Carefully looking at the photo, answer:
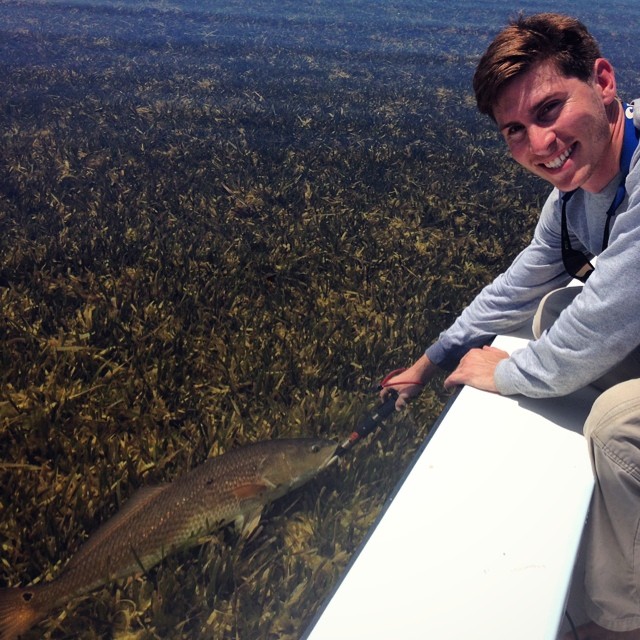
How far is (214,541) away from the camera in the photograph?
2.35 metres

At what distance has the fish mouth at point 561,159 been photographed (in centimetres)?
213

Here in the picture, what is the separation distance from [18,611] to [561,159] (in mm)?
2133

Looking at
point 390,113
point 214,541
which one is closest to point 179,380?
point 214,541

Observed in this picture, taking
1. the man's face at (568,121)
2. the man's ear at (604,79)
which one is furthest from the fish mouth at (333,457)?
the man's ear at (604,79)

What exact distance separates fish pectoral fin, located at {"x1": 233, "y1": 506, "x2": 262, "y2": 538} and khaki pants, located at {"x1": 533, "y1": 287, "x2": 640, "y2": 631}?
110 cm

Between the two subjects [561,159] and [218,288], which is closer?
[561,159]

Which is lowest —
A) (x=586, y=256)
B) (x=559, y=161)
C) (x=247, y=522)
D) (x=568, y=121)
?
(x=247, y=522)

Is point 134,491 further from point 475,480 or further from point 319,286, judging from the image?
point 319,286

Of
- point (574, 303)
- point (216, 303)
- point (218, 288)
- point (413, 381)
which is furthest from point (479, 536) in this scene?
point (218, 288)

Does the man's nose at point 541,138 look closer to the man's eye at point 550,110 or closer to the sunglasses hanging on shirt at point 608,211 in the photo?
the man's eye at point 550,110

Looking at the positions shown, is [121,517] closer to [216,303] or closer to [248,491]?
[248,491]

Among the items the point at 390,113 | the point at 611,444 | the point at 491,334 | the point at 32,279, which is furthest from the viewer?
the point at 390,113

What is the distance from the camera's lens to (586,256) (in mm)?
2592

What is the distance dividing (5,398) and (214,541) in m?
1.31
